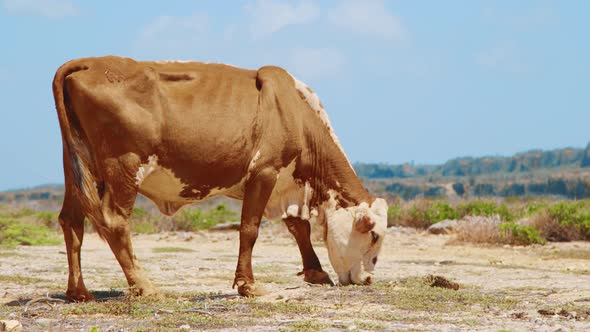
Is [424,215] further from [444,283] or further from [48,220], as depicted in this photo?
[444,283]

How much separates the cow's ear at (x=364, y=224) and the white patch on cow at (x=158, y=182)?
1.96m

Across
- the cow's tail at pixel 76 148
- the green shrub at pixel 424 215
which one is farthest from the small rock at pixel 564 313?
the green shrub at pixel 424 215

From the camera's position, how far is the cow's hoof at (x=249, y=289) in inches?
405

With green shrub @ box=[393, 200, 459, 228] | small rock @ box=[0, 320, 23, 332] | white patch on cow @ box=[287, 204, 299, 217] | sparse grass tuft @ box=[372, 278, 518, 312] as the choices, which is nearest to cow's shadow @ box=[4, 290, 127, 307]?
small rock @ box=[0, 320, 23, 332]

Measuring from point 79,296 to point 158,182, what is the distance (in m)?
1.42

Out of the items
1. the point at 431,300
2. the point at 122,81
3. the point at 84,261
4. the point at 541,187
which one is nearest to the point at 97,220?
the point at 122,81

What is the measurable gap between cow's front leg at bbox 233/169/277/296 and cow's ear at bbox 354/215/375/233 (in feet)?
3.61

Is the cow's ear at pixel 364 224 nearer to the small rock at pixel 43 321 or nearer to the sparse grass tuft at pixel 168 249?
the small rock at pixel 43 321

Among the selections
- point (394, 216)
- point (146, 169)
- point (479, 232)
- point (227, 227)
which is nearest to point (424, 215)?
point (394, 216)

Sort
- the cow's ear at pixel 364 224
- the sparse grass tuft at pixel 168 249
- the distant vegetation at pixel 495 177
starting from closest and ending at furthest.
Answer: the cow's ear at pixel 364 224 → the sparse grass tuft at pixel 168 249 → the distant vegetation at pixel 495 177

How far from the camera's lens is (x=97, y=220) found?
9.71m

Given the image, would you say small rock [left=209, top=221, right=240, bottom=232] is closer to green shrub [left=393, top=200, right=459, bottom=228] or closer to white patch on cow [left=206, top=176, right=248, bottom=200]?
green shrub [left=393, top=200, right=459, bottom=228]

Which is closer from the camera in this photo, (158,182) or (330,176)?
(158,182)

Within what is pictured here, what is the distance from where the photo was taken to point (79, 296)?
995 centimetres
